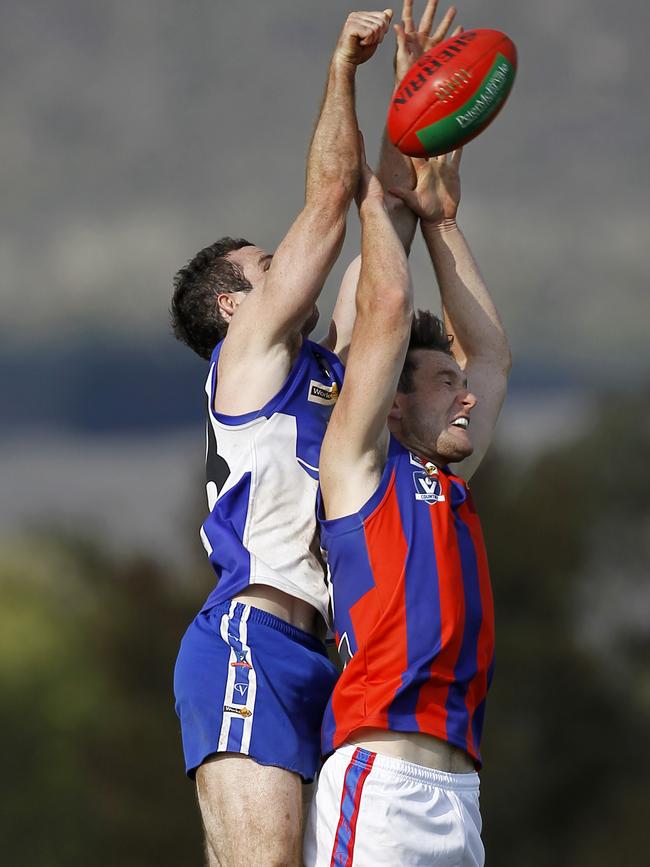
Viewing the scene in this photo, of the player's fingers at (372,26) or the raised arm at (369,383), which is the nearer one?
the raised arm at (369,383)

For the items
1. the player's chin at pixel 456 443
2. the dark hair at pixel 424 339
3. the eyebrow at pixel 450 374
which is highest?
the dark hair at pixel 424 339

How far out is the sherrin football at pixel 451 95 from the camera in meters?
3.55

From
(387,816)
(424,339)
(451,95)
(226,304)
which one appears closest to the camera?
(387,816)

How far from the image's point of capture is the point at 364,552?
3.38 metres

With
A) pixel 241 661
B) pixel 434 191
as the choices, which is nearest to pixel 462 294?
pixel 434 191

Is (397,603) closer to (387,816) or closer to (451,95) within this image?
(387,816)

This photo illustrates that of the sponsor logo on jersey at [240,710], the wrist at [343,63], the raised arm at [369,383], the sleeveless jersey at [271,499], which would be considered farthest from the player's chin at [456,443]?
the wrist at [343,63]

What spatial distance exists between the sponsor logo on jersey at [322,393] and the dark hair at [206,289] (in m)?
0.45

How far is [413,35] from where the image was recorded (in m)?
4.07

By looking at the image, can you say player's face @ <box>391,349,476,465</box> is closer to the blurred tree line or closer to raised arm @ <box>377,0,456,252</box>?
raised arm @ <box>377,0,456,252</box>

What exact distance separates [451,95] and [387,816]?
6.49ft

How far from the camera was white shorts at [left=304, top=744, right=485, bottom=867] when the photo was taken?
10.5 feet

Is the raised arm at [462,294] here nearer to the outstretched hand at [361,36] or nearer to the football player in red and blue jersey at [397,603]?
the football player in red and blue jersey at [397,603]

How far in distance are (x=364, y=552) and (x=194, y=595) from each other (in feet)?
22.6
